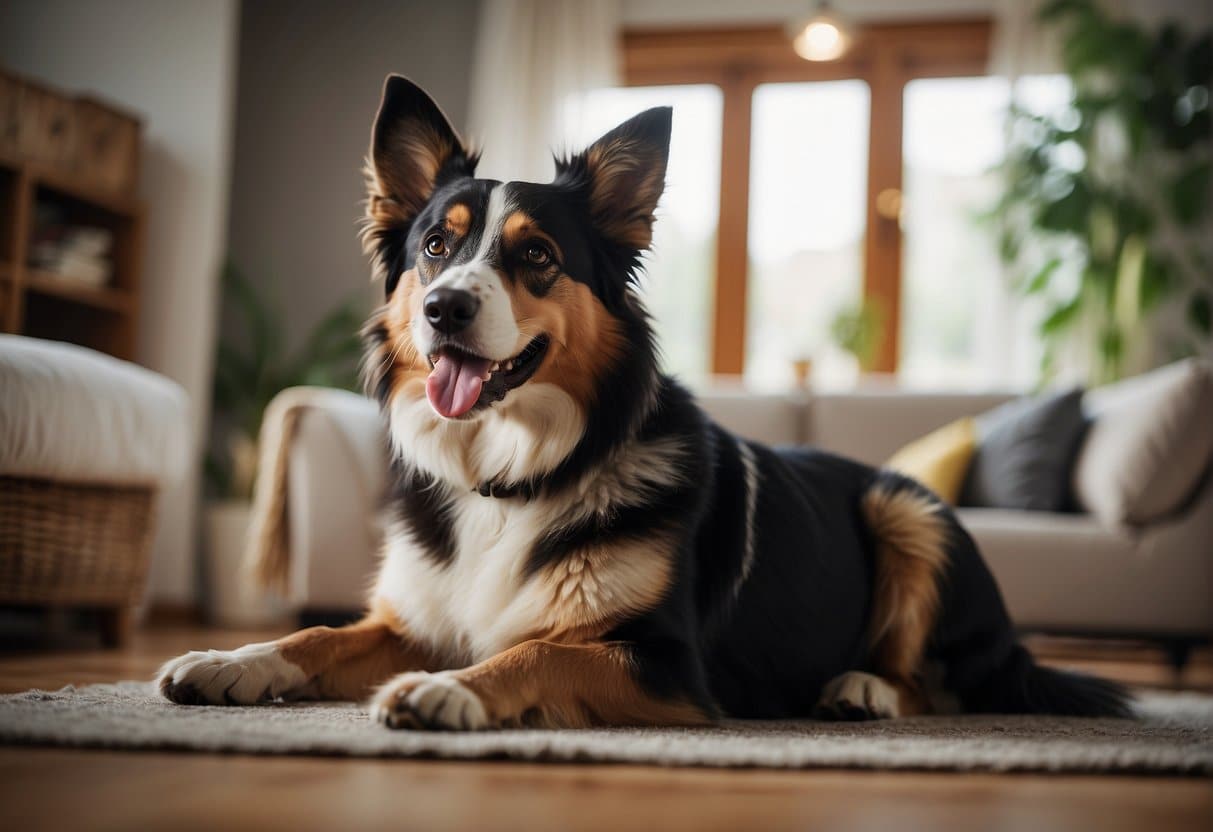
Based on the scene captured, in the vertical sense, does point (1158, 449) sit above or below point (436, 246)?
below

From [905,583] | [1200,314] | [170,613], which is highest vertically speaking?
[1200,314]

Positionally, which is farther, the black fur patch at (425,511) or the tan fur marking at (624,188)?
the tan fur marking at (624,188)

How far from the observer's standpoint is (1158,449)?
3367mm

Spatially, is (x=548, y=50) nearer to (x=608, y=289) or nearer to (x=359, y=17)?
(x=359, y=17)

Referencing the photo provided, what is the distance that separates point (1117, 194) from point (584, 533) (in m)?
4.60

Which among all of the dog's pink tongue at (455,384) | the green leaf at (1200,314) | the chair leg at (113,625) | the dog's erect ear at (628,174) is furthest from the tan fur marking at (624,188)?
the green leaf at (1200,314)

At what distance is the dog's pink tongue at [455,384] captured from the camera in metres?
1.68

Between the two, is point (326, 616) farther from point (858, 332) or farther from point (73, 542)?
point (858, 332)

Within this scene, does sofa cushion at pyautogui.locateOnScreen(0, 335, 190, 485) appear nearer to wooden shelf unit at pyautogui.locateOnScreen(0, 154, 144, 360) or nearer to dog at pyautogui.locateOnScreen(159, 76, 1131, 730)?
dog at pyautogui.locateOnScreen(159, 76, 1131, 730)

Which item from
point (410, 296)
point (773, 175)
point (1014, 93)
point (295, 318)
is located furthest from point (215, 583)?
point (1014, 93)

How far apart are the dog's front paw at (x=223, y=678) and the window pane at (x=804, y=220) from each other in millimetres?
4804

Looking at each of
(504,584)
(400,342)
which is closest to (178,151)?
(400,342)

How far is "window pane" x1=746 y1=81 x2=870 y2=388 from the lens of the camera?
6172 mm

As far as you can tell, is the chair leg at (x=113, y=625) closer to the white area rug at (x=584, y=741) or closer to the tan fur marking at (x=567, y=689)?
the white area rug at (x=584, y=741)
